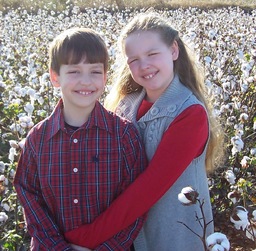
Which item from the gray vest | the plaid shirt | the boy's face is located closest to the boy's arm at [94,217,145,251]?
the plaid shirt

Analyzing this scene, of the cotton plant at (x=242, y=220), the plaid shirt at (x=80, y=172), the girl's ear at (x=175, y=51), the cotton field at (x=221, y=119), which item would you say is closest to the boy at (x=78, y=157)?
the plaid shirt at (x=80, y=172)

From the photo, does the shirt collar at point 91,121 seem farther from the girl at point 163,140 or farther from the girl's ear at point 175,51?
the girl's ear at point 175,51

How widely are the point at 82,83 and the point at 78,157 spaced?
27cm

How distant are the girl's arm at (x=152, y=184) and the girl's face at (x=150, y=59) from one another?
23 centimetres

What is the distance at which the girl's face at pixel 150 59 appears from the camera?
2217mm

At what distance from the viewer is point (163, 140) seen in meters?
2.07

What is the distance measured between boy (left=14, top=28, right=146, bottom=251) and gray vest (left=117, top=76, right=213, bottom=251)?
0.12 metres

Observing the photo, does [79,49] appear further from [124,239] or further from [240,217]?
[240,217]

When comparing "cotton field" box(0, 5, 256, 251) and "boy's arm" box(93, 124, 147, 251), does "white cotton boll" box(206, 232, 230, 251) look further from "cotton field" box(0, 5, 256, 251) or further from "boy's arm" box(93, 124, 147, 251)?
"boy's arm" box(93, 124, 147, 251)

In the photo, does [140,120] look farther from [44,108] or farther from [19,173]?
[44,108]

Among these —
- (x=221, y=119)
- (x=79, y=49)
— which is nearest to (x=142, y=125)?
(x=79, y=49)

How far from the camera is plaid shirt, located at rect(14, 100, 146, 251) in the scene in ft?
6.71

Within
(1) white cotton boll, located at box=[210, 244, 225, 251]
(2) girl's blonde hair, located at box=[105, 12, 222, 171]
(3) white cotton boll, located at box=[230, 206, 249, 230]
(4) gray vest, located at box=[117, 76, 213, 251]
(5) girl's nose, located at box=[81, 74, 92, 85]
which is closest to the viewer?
(1) white cotton boll, located at box=[210, 244, 225, 251]

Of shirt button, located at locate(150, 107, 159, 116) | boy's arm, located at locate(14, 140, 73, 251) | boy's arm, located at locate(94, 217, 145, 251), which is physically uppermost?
shirt button, located at locate(150, 107, 159, 116)
